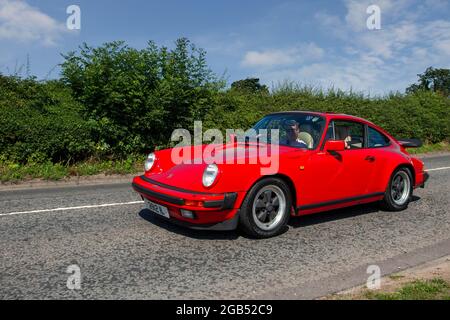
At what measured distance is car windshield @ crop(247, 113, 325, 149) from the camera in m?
5.54

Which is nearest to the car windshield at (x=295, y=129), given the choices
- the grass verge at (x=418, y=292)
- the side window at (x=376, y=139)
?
the side window at (x=376, y=139)

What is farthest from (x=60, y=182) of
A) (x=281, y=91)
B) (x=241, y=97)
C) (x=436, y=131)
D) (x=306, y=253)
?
(x=436, y=131)

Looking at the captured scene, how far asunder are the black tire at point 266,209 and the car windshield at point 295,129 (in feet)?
2.60

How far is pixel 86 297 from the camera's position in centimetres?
335

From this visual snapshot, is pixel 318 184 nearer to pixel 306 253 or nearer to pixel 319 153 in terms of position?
pixel 319 153

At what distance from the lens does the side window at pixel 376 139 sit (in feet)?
20.6

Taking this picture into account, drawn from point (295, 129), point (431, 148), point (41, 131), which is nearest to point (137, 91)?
point (41, 131)

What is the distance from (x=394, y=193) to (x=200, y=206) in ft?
11.9

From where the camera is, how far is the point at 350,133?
6039 mm

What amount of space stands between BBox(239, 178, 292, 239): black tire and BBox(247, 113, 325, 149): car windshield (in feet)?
2.60

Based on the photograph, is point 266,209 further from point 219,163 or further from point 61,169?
point 61,169

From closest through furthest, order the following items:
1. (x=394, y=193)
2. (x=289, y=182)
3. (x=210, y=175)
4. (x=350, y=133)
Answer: (x=210, y=175) < (x=289, y=182) < (x=350, y=133) < (x=394, y=193)

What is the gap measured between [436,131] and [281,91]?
906cm
